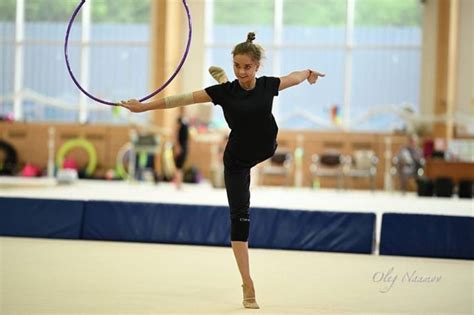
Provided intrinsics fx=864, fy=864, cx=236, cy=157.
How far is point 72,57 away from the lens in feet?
65.1

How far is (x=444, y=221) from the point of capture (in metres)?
7.39

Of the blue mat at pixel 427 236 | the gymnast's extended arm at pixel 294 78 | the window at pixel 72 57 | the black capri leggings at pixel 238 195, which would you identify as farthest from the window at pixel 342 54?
the black capri leggings at pixel 238 195

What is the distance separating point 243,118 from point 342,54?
583 inches

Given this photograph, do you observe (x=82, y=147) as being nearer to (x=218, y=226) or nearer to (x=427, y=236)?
(x=218, y=226)

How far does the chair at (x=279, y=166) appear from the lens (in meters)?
17.0

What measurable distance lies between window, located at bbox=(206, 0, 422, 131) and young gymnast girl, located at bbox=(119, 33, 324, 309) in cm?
1387

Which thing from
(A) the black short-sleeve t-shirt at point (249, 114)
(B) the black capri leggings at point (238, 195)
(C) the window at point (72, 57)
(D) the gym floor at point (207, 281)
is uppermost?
(C) the window at point (72, 57)

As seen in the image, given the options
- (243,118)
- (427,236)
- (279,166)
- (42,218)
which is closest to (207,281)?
(243,118)

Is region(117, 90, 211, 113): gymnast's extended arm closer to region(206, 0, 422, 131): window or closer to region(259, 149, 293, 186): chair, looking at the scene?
region(259, 149, 293, 186): chair

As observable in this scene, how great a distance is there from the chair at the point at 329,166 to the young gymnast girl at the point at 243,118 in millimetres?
12090

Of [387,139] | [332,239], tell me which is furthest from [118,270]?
[387,139]

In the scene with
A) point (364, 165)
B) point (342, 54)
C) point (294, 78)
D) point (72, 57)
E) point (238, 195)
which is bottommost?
point (364, 165)

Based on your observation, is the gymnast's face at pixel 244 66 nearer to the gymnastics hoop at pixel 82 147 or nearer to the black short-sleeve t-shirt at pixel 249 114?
the black short-sleeve t-shirt at pixel 249 114

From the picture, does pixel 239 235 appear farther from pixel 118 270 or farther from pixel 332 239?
pixel 332 239
